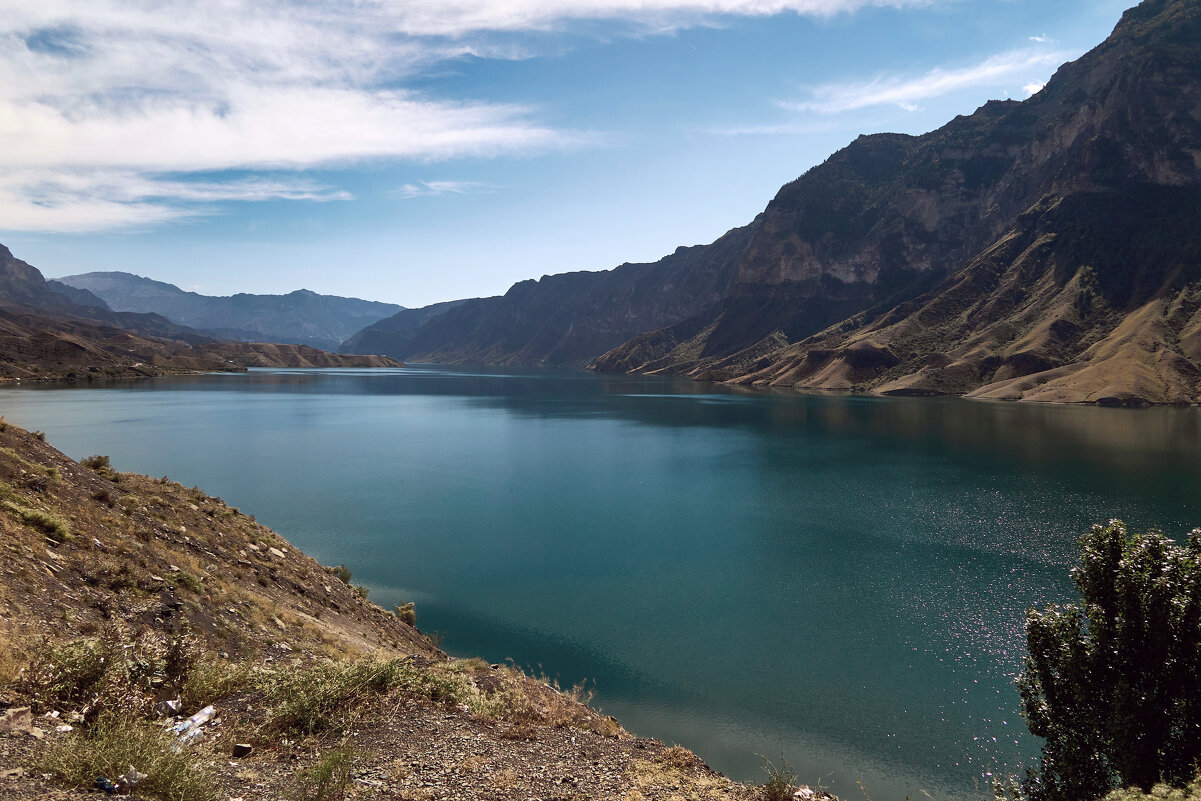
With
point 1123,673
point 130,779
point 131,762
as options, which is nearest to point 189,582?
point 131,762

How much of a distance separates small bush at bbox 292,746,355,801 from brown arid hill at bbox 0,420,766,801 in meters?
0.03

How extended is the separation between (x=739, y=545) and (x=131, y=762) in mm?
30819

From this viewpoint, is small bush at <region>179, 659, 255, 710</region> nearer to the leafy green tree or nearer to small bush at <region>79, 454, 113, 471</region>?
small bush at <region>79, 454, 113, 471</region>

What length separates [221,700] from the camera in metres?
9.41

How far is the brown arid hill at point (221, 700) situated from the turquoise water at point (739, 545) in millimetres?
7355

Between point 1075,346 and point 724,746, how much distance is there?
166793 millimetres

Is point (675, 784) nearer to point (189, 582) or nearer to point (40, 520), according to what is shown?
point (189, 582)

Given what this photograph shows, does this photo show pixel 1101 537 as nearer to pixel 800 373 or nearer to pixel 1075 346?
pixel 1075 346

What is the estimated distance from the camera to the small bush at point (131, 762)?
20.0ft

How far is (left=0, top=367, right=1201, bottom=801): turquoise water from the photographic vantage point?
18.0 meters

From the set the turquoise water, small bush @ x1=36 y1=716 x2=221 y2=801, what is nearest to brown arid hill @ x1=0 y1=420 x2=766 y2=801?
small bush @ x1=36 y1=716 x2=221 y2=801

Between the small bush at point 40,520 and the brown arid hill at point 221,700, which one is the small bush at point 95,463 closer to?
the brown arid hill at point 221,700

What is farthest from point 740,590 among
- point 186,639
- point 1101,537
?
point 186,639

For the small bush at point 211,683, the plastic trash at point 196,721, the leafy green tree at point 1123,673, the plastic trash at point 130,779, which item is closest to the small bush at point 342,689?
the small bush at point 211,683
